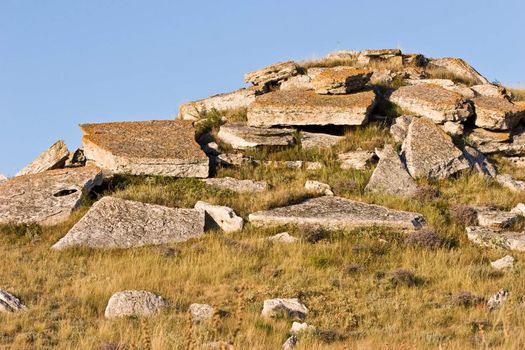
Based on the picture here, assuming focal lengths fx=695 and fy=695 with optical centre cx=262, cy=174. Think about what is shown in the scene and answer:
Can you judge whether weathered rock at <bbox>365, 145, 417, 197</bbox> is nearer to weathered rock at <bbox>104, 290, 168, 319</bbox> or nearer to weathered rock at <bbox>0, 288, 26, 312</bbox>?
weathered rock at <bbox>104, 290, 168, 319</bbox>

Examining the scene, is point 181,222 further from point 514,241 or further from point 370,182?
point 514,241

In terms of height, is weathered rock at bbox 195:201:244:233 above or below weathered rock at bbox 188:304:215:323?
above

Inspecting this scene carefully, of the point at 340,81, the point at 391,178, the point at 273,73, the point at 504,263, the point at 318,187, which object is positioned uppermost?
the point at 273,73

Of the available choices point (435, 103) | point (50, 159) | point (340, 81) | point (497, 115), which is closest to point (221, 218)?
point (50, 159)

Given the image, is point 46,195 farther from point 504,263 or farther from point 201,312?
point 504,263

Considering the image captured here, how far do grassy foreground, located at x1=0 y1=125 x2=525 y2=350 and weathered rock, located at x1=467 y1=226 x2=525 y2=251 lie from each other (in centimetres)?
26

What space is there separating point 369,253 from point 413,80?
15908 millimetres

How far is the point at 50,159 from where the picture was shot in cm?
2139

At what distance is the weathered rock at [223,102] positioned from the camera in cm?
2681

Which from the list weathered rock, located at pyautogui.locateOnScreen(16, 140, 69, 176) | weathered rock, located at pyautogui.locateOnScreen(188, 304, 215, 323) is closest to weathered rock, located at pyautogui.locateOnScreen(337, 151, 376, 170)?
weathered rock, located at pyautogui.locateOnScreen(16, 140, 69, 176)

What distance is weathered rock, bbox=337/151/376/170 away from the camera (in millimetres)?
20906

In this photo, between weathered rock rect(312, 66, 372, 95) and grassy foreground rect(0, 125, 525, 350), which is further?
weathered rock rect(312, 66, 372, 95)

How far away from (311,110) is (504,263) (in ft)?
33.7

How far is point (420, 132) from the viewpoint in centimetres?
2156
